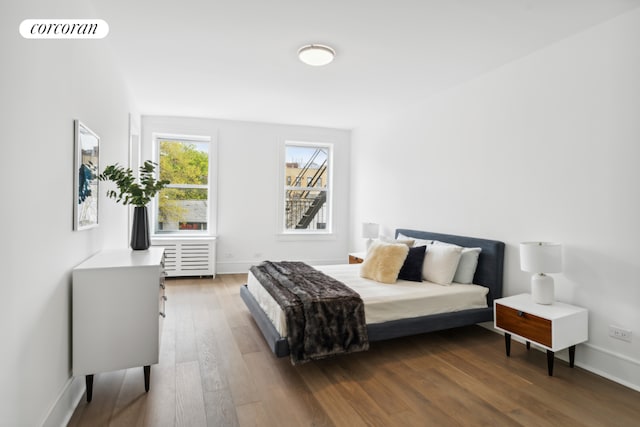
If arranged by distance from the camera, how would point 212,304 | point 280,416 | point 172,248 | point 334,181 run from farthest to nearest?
point 334,181
point 172,248
point 212,304
point 280,416

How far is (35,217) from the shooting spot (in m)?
1.72

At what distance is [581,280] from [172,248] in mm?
5224

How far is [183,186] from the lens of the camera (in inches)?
235

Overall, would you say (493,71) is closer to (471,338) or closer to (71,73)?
(471,338)

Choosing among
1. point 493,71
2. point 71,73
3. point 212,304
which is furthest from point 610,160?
point 212,304

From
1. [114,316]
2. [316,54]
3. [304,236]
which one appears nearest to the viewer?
[114,316]

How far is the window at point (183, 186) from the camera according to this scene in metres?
5.93

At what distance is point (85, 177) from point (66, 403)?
4.71 ft

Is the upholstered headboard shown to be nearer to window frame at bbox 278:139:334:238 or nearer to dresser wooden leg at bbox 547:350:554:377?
dresser wooden leg at bbox 547:350:554:377

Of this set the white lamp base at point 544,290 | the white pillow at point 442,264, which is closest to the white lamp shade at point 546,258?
the white lamp base at point 544,290

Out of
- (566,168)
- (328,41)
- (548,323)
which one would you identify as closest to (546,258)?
(548,323)

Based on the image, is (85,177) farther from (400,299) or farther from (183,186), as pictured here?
(183,186)

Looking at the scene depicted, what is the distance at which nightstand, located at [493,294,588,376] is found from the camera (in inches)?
102

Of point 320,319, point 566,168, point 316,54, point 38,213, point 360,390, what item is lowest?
point 360,390
